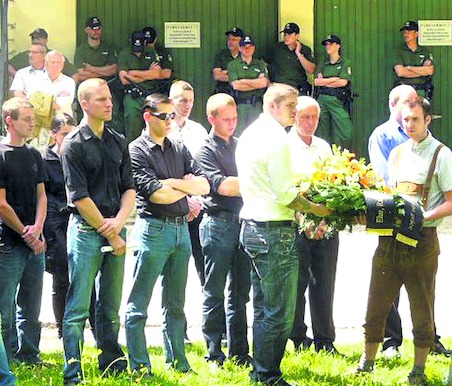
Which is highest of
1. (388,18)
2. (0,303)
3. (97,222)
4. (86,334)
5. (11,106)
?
(388,18)

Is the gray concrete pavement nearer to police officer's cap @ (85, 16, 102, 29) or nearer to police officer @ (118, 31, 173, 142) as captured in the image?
police officer @ (118, 31, 173, 142)

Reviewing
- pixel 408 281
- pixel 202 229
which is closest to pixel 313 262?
pixel 202 229

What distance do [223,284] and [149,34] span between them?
8.02 meters

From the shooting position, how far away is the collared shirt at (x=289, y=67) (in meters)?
15.5

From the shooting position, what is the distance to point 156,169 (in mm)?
7691

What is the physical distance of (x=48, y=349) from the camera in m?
8.91

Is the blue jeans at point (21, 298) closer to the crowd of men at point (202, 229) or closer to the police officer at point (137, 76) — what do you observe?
the crowd of men at point (202, 229)

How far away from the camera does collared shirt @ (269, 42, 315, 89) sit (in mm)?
15523

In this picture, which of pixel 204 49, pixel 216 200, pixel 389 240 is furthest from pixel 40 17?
pixel 389 240

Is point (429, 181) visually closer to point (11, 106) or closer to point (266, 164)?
point (266, 164)

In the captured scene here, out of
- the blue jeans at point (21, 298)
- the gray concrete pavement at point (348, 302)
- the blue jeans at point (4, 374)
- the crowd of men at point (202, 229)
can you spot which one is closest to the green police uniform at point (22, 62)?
the gray concrete pavement at point (348, 302)

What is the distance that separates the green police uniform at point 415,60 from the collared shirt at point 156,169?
8596 millimetres

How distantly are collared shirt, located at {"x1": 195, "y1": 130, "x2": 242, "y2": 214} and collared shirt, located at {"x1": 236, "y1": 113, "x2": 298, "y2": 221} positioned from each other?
721 mm

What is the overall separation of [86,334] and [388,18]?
8879mm
